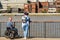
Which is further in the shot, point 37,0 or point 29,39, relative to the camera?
point 37,0

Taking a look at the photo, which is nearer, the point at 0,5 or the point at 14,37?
the point at 14,37

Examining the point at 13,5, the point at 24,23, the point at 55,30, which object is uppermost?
the point at 24,23

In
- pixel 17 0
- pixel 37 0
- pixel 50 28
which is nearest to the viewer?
pixel 50 28

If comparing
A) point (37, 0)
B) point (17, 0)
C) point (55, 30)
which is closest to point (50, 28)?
point (55, 30)

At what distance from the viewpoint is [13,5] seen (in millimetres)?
79000

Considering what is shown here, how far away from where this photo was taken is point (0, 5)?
77.4 m

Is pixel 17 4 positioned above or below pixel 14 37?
below

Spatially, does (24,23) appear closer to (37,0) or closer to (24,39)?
(24,39)

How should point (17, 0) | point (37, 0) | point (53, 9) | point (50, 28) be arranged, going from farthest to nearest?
point (17, 0), point (37, 0), point (53, 9), point (50, 28)

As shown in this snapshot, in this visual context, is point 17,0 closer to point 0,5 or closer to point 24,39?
point 0,5

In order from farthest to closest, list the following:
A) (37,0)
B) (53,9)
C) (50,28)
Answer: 1. (37,0)
2. (53,9)
3. (50,28)

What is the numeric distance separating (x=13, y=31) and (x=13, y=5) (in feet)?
210

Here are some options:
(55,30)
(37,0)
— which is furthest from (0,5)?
(55,30)

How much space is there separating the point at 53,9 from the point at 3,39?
48.1 meters
